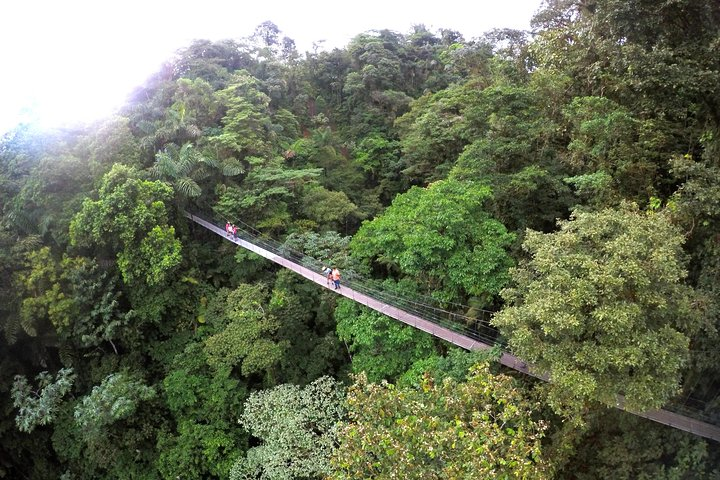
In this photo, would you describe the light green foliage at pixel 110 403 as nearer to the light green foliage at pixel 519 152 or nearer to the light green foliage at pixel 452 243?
the light green foliage at pixel 452 243

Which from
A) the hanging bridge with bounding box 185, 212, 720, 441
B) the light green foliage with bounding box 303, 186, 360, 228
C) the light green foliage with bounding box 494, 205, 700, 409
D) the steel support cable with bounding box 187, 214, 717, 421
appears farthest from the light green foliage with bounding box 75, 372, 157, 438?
the light green foliage with bounding box 494, 205, 700, 409

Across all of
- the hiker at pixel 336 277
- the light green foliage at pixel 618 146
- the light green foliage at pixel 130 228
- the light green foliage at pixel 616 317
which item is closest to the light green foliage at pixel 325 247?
the hiker at pixel 336 277

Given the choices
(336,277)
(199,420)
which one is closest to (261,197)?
(336,277)

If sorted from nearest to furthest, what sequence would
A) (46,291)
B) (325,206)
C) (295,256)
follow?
(46,291) → (295,256) → (325,206)

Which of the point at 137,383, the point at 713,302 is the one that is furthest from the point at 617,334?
the point at 137,383

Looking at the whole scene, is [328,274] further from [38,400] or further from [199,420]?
[38,400]

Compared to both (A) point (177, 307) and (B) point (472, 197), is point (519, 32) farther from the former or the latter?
(A) point (177, 307)
